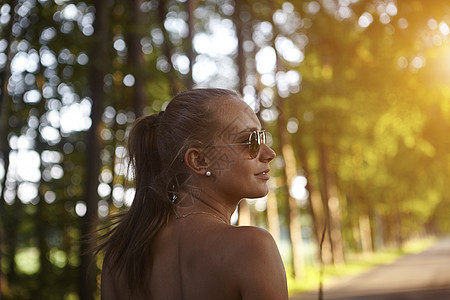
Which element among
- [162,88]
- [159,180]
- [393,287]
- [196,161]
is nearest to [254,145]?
[196,161]

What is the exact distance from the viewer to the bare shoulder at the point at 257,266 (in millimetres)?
1542

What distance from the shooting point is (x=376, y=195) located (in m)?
32.8

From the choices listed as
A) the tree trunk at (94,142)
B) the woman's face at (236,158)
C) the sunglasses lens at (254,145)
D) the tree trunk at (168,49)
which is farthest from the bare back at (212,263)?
the tree trunk at (94,142)

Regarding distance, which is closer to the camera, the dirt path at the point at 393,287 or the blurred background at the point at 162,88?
the blurred background at the point at 162,88

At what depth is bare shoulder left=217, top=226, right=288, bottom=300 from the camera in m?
1.54

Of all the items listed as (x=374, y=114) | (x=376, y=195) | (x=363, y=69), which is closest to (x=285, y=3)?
(x=363, y=69)

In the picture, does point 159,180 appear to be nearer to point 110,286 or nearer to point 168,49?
point 110,286

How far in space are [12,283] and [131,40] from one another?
5880 millimetres

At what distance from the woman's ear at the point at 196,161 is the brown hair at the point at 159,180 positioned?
0.08 feet

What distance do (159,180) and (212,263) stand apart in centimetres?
48

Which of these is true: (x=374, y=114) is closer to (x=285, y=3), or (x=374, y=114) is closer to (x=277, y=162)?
(x=285, y=3)

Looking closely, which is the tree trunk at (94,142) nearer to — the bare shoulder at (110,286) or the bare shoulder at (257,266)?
the bare shoulder at (110,286)

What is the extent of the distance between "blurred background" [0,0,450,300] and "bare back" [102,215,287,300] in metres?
0.79

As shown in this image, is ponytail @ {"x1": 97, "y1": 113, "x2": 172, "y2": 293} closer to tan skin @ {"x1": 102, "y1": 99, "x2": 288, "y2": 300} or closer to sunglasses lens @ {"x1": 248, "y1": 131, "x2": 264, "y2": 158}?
tan skin @ {"x1": 102, "y1": 99, "x2": 288, "y2": 300}
